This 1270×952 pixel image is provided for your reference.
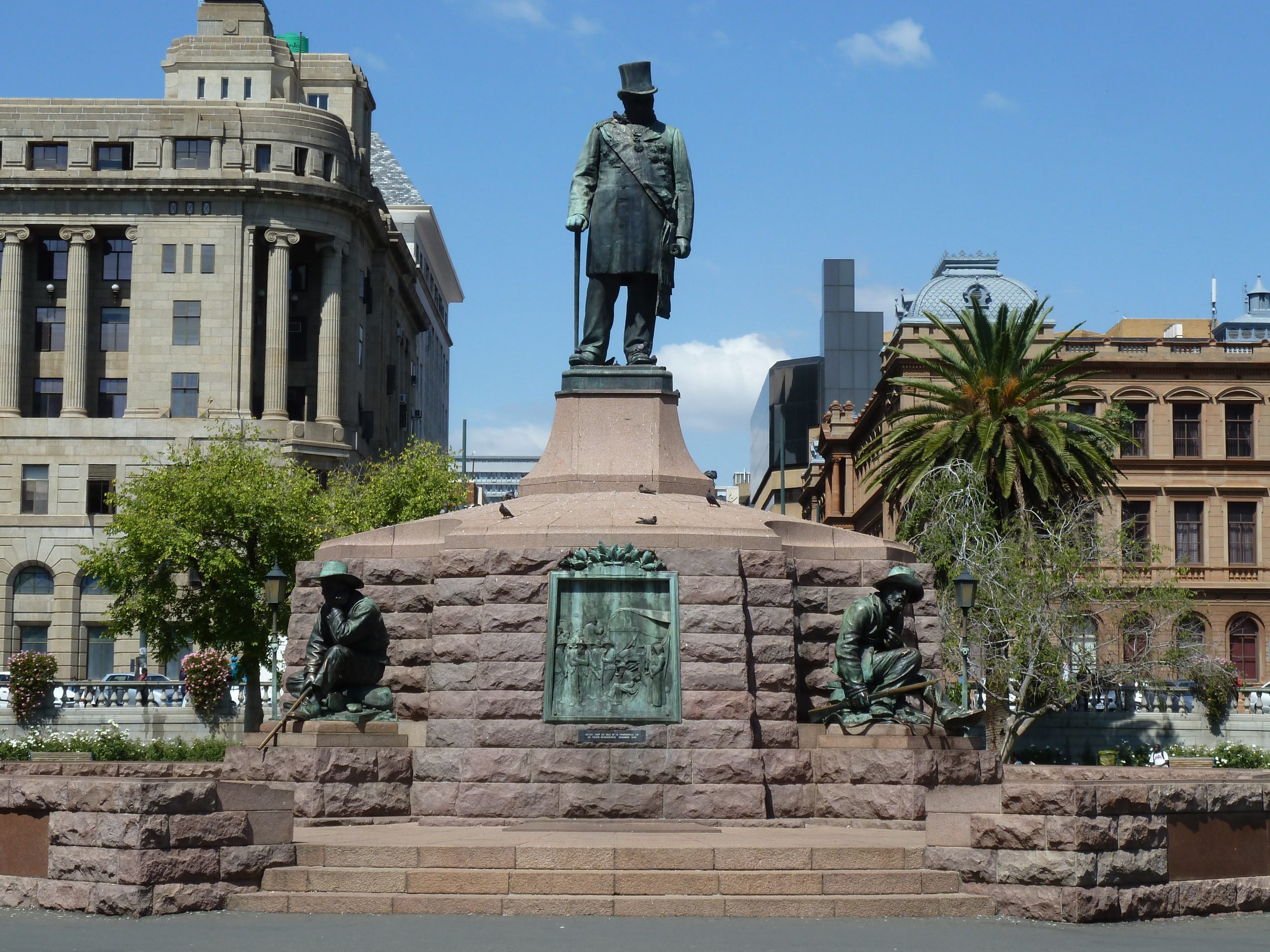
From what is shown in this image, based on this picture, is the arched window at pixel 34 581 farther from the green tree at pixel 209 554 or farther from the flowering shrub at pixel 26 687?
the flowering shrub at pixel 26 687

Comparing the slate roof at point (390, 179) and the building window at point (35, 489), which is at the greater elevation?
the slate roof at point (390, 179)

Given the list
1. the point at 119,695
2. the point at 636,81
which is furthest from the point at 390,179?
the point at 636,81

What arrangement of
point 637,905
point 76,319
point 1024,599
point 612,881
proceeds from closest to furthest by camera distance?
point 637,905 → point 612,881 → point 1024,599 → point 76,319

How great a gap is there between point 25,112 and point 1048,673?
46.6m

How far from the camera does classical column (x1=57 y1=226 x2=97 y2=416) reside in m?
65.9

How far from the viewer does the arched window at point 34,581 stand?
64.3 metres

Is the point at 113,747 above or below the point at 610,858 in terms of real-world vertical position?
below

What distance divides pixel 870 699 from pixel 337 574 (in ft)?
18.5

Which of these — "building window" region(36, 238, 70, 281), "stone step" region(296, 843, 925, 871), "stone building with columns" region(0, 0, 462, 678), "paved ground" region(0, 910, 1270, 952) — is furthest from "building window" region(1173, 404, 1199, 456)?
"stone step" region(296, 843, 925, 871)

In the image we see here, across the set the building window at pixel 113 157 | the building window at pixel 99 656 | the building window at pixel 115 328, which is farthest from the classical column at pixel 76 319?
the building window at pixel 99 656

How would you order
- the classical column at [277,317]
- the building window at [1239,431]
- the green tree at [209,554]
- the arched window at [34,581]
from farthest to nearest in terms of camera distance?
the building window at [1239,431] < the classical column at [277,317] < the arched window at [34,581] < the green tree at [209,554]

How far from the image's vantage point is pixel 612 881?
12.9 meters

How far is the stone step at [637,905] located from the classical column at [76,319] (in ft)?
185

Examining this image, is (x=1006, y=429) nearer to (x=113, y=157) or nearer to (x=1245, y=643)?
(x=1245, y=643)
